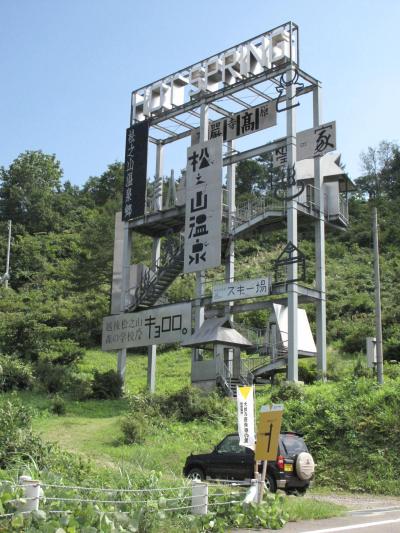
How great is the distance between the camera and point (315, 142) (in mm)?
29484

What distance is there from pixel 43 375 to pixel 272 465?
2136cm

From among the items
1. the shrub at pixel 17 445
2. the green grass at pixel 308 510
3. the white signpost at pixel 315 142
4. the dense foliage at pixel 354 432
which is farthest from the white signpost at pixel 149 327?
the green grass at pixel 308 510

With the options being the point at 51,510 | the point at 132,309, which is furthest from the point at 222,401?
the point at 51,510

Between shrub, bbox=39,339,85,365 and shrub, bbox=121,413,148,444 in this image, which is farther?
shrub, bbox=39,339,85,365

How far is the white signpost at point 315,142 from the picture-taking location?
28.9 metres

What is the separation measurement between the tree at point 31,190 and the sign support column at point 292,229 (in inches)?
1904

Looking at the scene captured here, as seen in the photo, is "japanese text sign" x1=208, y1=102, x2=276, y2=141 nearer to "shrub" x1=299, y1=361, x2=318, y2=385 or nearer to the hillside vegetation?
the hillside vegetation

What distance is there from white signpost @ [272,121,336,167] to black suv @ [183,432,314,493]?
15837 mm

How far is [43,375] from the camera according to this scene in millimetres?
34281

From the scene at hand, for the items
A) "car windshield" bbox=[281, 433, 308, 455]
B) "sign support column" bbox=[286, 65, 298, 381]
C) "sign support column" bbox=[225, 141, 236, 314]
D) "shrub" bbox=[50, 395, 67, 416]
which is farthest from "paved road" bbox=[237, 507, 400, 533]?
"sign support column" bbox=[225, 141, 236, 314]

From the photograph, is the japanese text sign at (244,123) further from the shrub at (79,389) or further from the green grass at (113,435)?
the shrub at (79,389)

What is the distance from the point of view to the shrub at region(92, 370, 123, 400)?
107 feet

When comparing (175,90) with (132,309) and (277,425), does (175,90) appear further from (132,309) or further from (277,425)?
(277,425)

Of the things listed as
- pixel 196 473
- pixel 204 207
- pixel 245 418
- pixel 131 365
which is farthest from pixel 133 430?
pixel 131 365
